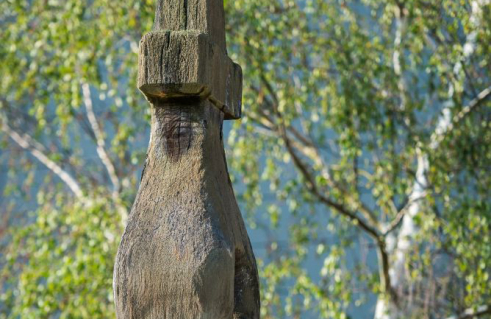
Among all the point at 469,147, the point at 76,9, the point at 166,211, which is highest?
the point at 76,9

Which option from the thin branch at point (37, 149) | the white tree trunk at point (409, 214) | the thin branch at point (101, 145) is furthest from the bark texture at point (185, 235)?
the thin branch at point (37, 149)

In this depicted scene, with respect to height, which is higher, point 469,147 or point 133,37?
point 133,37

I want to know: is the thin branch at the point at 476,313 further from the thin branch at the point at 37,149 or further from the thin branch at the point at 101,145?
the thin branch at the point at 37,149

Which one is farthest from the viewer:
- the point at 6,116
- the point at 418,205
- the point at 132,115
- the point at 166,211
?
the point at 6,116

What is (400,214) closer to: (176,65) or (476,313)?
(476,313)

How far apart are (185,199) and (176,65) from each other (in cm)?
38

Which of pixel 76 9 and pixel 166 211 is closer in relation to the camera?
pixel 166 211

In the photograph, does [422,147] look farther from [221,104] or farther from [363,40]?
[221,104]

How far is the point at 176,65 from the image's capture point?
2.71 m

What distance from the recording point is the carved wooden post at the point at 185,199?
2576 mm

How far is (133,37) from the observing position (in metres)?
6.71

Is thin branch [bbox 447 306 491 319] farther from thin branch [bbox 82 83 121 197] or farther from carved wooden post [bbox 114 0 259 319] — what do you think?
carved wooden post [bbox 114 0 259 319]

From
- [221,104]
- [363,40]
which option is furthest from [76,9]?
[221,104]

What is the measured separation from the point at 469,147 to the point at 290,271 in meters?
1.93
